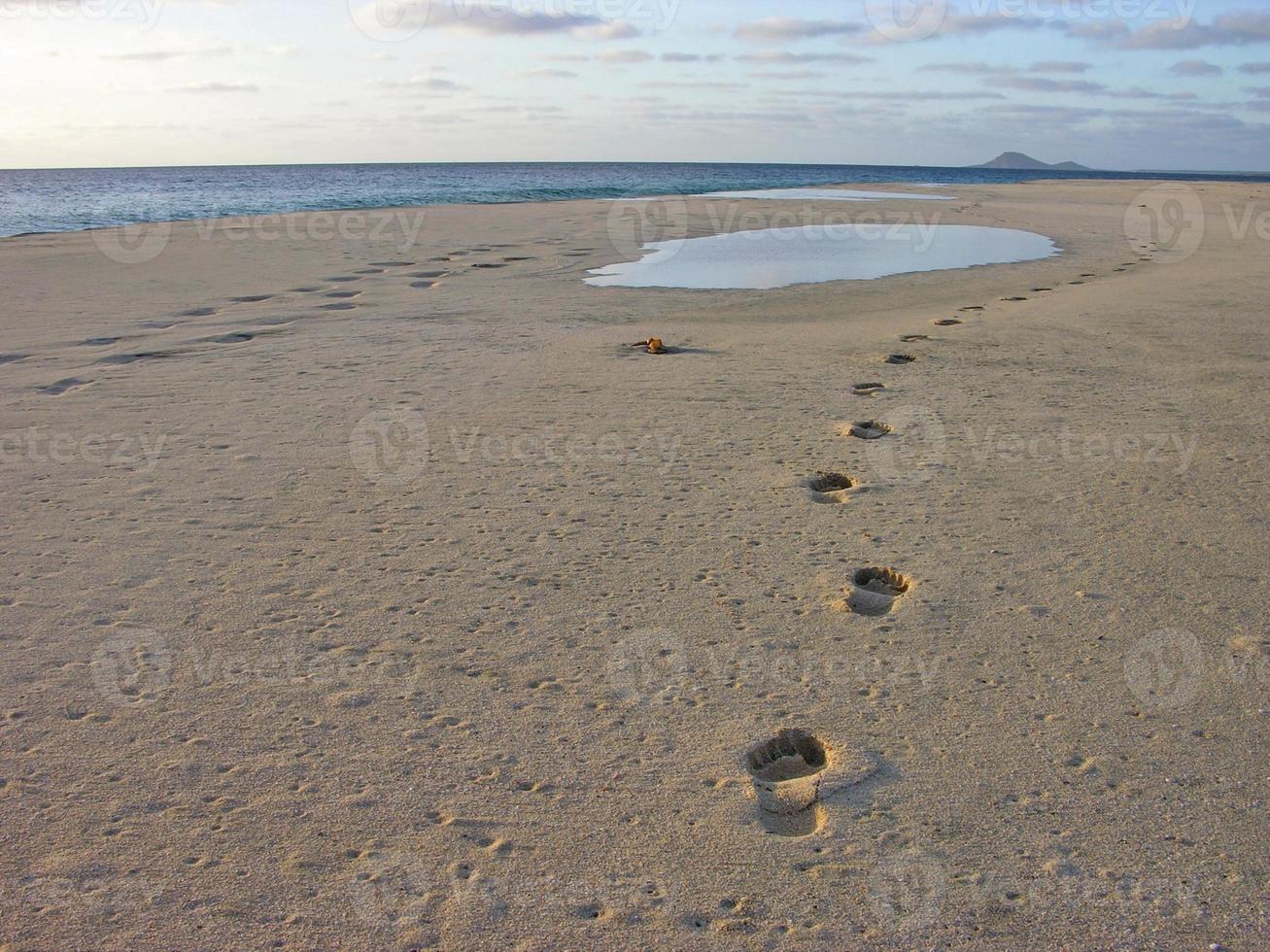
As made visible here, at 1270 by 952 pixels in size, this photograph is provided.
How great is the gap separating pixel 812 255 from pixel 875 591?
11869 millimetres

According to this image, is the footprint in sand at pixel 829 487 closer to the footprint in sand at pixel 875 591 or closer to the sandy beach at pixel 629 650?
the sandy beach at pixel 629 650

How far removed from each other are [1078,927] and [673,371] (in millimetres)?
A: 5291

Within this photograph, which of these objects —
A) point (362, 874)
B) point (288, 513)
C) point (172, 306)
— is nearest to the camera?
point (362, 874)

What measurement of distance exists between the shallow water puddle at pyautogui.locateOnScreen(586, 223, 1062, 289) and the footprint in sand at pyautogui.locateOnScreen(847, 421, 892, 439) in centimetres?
606

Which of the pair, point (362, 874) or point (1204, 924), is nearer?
point (1204, 924)

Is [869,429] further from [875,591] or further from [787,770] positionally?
[787,770]

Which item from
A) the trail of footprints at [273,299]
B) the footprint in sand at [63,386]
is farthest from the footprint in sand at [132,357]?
the footprint in sand at [63,386]

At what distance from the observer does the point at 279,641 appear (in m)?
3.38

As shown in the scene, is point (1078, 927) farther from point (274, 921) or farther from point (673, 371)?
point (673, 371)

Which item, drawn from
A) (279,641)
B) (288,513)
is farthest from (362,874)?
(288,513)

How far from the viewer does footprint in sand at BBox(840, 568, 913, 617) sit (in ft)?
12.0

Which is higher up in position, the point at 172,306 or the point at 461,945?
the point at 172,306

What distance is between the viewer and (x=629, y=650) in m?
3.35

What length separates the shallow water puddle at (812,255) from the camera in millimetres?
12297
